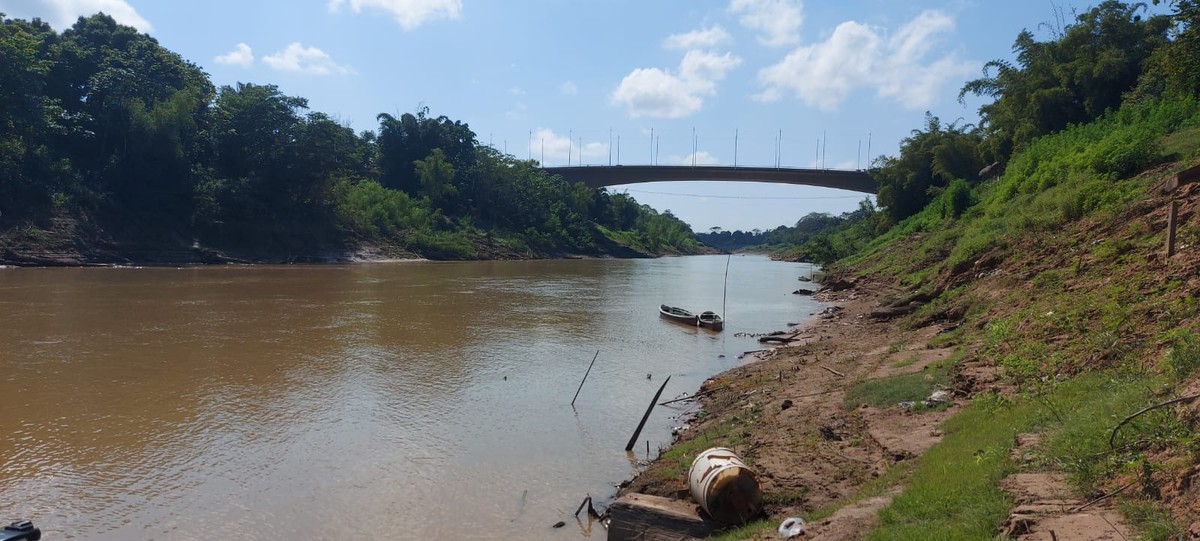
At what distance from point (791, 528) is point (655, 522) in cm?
158

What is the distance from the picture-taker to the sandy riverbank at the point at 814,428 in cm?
856

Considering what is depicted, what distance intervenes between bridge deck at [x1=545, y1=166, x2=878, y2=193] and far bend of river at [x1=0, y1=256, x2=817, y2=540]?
209 ft

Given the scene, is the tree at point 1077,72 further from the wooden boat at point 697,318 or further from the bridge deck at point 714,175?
the bridge deck at point 714,175

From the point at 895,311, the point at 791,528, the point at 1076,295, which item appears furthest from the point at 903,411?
the point at 895,311

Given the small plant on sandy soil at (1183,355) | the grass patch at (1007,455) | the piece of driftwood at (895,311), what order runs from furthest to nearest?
the piece of driftwood at (895,311), the small plant on sandy soil at (1183,355), the grass patch at (1007,455)

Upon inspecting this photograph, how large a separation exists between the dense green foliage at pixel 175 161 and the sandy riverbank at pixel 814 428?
56367 mm

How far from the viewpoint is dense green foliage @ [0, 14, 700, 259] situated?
51.7 meters

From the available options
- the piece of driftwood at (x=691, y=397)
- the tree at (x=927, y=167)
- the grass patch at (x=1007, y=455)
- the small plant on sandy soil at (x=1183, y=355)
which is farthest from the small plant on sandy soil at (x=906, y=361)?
the tree at (x=927, y=167)

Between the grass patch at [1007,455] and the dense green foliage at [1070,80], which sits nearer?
the grass patch at [1007,455]

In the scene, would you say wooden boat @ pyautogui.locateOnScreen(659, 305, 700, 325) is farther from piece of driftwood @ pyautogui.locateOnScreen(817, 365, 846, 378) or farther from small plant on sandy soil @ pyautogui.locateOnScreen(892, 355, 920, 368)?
small plant on sandy soil @ pyautogui.locateOnScreen(892, 355, 920, 368)

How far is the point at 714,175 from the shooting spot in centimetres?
9875

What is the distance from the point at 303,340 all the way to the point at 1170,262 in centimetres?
2319

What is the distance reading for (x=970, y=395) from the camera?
10734 mm

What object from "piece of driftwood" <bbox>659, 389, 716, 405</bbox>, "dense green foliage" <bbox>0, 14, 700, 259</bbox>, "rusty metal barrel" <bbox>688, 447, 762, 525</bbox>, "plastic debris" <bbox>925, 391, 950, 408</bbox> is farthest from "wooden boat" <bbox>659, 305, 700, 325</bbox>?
"dense green foliage" <bbox>0, 14, 700, 259</bbox>
